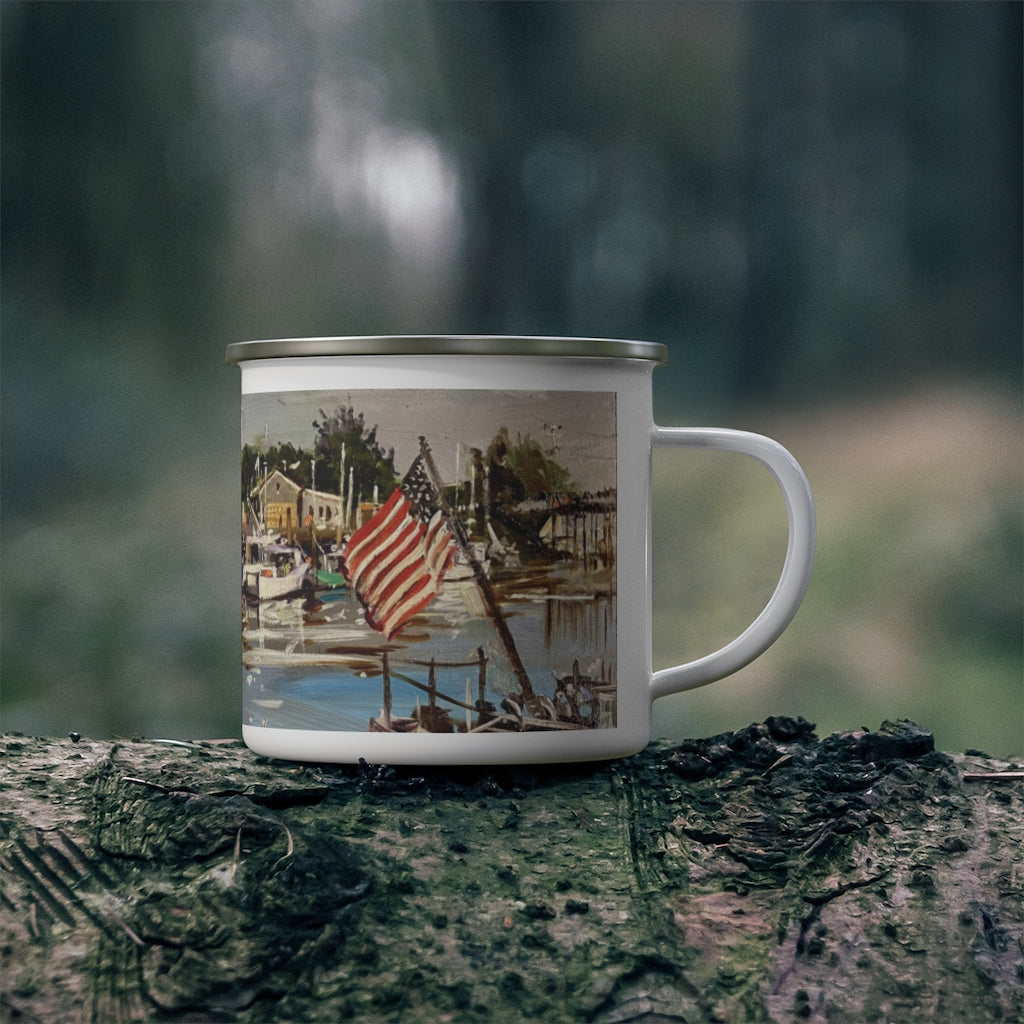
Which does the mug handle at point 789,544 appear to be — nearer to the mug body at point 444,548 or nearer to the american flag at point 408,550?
the mug body at point 444,548

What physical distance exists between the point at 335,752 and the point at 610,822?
223 millimetres

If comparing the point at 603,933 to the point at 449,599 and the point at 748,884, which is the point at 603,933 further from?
the point at 449,599

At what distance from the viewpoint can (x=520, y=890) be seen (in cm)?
103

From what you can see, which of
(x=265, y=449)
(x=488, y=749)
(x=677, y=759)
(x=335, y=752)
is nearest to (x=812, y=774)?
(x=677, y=759)

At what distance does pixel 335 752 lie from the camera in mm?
1171

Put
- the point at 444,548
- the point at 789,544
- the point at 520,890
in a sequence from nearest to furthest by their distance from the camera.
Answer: the point at 520,890 → the point at 444,548 → the point at 789,544

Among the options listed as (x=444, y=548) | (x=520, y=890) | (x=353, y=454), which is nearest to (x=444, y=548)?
(x=444, y=548)

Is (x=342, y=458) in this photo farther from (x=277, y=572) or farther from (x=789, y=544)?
(x=789, y=544)

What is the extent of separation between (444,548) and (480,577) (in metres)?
0.04

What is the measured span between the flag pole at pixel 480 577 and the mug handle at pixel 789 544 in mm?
147

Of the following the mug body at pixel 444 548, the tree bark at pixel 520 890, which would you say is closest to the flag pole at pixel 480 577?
the mug body at pixel 444 548

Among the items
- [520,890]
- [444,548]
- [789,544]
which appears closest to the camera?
A: [520,890]

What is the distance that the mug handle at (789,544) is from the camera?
124 centimetres

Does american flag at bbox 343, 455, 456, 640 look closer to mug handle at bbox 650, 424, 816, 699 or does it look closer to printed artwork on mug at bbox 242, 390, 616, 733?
printed artwork on mug at bbox 242, 390, 616, 733
